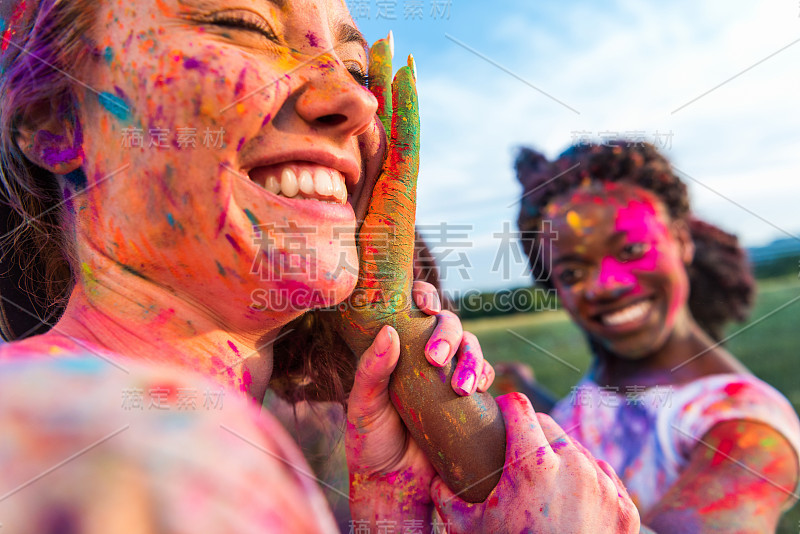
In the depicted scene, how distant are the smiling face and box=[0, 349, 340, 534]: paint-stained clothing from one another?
3.61m

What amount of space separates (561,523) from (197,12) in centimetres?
158

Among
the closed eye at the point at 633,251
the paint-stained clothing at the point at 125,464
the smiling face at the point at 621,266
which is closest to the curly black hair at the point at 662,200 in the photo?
the smiling face at the point at 621,266

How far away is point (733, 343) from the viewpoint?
7.04 metres

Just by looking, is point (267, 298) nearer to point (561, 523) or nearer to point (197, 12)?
point (197, 12)

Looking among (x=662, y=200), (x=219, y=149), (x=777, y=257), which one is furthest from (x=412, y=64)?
(x=777, y=257)

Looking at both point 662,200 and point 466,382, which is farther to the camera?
point 662,200

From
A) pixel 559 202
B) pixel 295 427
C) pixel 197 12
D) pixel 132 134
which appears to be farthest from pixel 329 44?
pixel 559 202

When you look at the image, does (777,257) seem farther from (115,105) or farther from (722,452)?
(115,105)

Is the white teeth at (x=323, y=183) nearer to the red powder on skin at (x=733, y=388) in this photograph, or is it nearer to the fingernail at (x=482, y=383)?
the fingernail at (x=482, y=383)

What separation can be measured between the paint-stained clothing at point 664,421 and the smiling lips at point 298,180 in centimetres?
329

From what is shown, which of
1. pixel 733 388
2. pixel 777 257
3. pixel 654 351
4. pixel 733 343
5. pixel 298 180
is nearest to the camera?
pixel 298 180

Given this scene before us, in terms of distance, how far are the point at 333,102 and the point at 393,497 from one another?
4.04 ft

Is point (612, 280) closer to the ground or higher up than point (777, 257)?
higher up

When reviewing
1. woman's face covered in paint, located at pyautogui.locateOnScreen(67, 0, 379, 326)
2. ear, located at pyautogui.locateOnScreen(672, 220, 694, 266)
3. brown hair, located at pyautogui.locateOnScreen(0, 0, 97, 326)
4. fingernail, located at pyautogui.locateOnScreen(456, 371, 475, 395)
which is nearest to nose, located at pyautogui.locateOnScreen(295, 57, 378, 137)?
woman's face covered in paint, located at pyautogui.locateOnScreen(67, 0, 379, 326)
